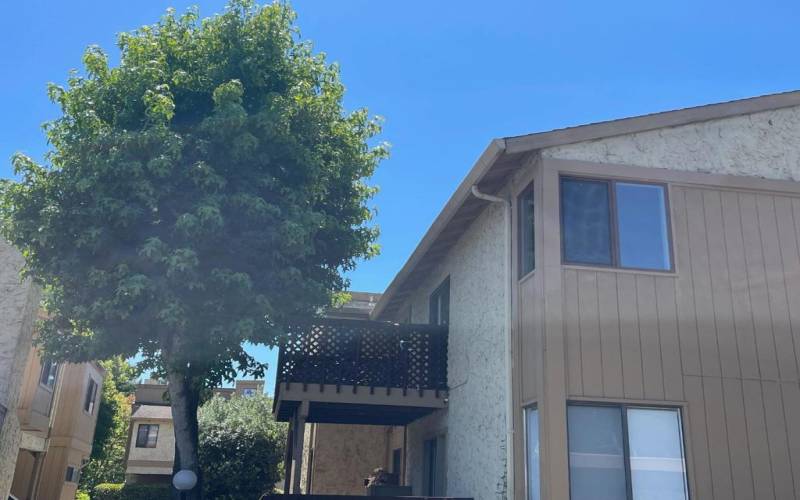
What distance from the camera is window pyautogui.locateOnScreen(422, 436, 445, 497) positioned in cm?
1256

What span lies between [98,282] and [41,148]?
2.64 m

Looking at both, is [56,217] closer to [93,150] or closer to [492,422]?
[93,150]

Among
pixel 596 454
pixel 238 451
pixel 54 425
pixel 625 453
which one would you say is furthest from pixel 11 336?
pixel 238 451

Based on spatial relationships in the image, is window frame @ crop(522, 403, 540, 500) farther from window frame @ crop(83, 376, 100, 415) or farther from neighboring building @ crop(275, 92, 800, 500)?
window frame @ crop(83, 376, 100, 415)

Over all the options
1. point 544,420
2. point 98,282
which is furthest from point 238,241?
point 544,420

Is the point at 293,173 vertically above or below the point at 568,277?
above

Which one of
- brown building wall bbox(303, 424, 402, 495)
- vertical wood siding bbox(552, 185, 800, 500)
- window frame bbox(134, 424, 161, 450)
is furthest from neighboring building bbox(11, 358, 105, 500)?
window frame bbox(134, 424, 161, 450)

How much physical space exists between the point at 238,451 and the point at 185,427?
13688 millimetres

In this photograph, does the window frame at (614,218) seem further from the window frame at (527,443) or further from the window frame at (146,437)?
the window frame at (146,437)

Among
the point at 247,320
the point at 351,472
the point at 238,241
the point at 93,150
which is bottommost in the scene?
the point at 351,472

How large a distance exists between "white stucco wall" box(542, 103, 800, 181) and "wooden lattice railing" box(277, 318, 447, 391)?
4.92m

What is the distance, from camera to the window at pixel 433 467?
12.6m

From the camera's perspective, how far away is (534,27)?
12391 mm

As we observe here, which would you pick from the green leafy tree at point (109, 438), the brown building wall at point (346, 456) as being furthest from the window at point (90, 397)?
the brown building wall at point (346, 456)
